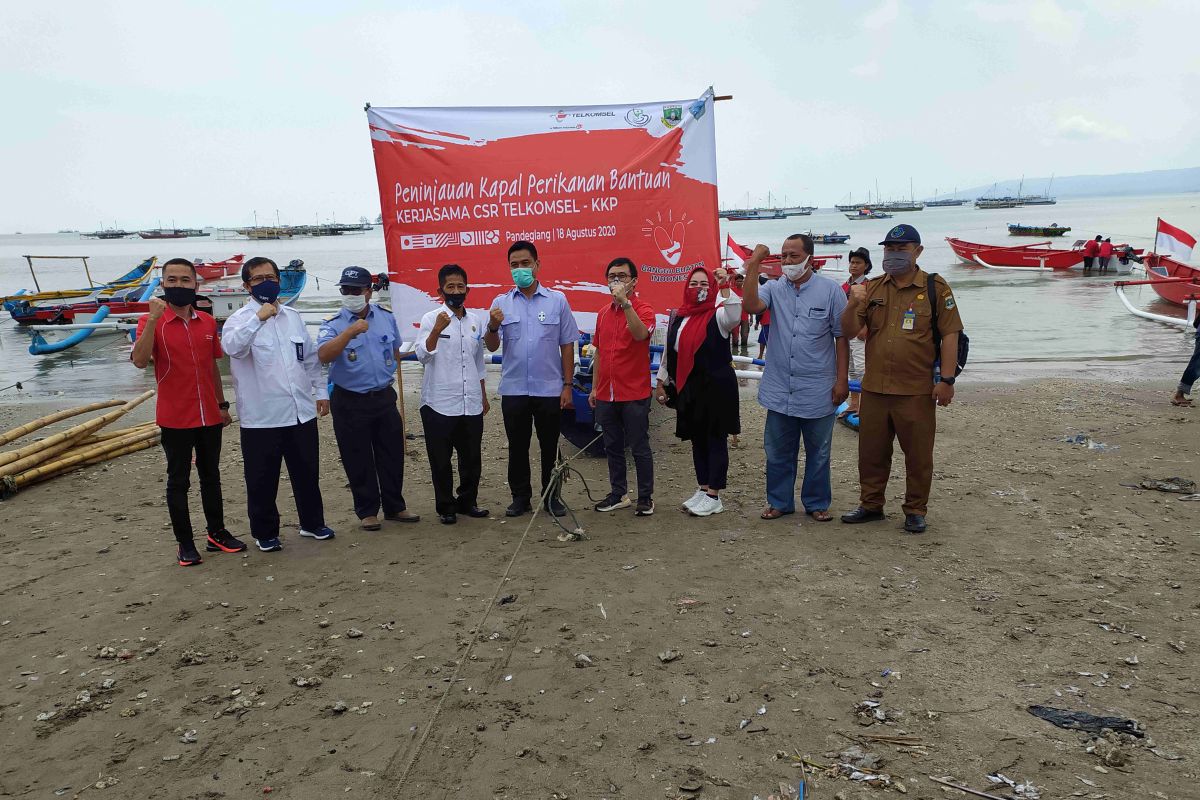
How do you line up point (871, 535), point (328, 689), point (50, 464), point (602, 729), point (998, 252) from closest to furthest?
point (602, 729), point (328, 689), point (871, 535), point (50, 464), point (998, 252)

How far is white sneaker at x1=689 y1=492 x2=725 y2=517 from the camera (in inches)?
219

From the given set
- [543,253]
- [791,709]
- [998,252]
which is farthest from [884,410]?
[998,252]

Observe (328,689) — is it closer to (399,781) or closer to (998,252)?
(399,781)

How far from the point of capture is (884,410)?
16.7 ft

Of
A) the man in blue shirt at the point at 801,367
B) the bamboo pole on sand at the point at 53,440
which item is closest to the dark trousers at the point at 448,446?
the man in blue shirt at the point at 801,367

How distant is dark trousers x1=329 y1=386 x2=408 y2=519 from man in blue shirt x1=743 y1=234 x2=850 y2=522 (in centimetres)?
256

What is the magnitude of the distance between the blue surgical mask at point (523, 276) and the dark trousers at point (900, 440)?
2.42 m

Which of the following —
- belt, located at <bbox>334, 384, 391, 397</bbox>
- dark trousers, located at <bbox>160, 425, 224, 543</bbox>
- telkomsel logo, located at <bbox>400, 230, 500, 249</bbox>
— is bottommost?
dark trousers, located at <bbox>160, 425, 224, 543</bbox>

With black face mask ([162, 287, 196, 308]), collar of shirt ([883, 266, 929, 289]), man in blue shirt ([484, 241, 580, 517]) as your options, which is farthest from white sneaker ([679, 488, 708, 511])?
A: black face mask ([162, 287, 196, 308])

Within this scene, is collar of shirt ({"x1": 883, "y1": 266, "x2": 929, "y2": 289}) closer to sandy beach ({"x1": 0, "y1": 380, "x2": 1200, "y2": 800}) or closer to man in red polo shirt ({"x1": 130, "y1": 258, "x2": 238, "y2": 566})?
sandy beach ({"x1": 0, "y1": 380, "x2": 1200, "y2": 800})

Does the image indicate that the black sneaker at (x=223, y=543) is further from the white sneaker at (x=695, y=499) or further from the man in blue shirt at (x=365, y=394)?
the white sneaker at (x=695, y=499)

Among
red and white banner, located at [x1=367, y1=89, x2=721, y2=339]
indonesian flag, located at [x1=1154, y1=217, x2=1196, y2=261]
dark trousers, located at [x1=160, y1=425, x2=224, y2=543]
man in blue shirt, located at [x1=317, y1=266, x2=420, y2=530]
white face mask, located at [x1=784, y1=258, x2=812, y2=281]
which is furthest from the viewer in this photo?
indonesian flag, located at [x1=1154, y1=217, x2=1196, y2=261]

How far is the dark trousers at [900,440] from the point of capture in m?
4.95

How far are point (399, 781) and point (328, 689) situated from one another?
79cm
